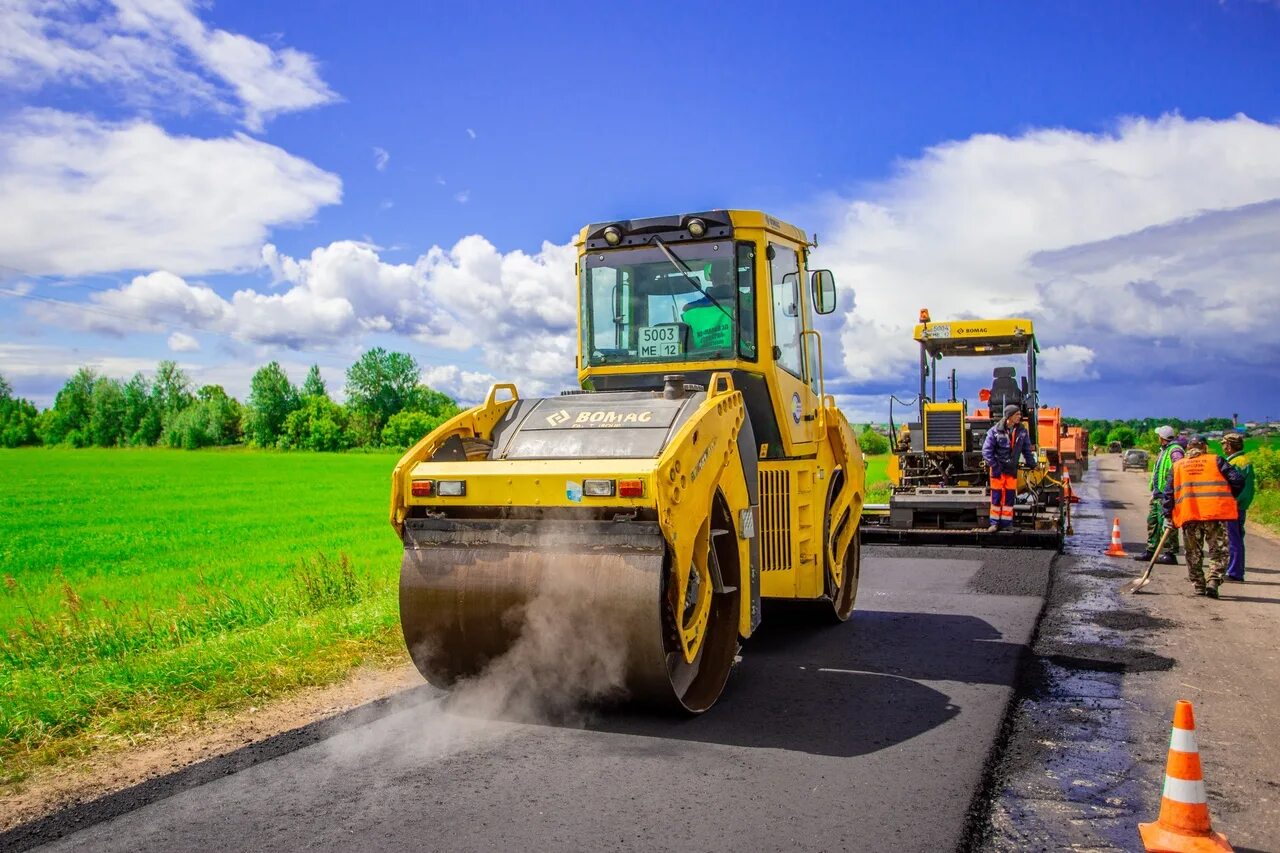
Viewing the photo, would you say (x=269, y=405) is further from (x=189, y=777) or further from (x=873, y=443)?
(x=189, y=777)

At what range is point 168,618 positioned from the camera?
8.07m

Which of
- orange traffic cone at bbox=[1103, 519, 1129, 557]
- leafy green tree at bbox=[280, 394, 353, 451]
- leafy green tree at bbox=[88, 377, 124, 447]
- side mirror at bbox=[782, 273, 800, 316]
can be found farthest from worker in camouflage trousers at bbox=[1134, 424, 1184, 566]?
leafy green tree at bbox=[88, 377, 124, 447]

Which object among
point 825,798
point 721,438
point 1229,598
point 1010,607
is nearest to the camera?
point 825,798

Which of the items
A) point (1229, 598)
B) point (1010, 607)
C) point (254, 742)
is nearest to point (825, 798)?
point (254, 742)

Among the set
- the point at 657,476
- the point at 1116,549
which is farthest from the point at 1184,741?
the point at 1116,549

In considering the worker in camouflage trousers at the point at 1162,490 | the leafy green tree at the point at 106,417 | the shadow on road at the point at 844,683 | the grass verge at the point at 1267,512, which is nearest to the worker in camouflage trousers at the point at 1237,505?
the worker in camouflage trousers at the point at 1162,490

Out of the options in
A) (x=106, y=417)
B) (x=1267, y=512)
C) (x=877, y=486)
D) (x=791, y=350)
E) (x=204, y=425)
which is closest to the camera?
(x=791, y=350)

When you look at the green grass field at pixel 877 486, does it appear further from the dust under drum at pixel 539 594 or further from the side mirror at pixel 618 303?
the dust under drum at pixel 539 594

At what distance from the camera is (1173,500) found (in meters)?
10.2

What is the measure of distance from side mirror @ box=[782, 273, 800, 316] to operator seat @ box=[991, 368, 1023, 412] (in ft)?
33.7

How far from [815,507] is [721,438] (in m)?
1.90

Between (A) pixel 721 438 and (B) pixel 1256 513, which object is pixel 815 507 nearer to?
(A) pixel 721 438

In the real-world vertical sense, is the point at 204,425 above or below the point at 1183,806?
above

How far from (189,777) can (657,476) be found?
2537 millimetres
